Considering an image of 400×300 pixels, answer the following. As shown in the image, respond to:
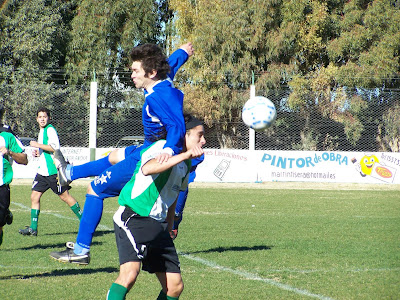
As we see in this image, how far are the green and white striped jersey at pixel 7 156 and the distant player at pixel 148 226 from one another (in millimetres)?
2933

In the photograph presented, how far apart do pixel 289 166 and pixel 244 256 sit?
14.5 metres

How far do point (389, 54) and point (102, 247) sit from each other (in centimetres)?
2589

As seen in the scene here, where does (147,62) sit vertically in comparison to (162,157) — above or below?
above

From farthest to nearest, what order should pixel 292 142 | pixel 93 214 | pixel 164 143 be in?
pixel 292 142
pixel 93 214
pixel 164 143

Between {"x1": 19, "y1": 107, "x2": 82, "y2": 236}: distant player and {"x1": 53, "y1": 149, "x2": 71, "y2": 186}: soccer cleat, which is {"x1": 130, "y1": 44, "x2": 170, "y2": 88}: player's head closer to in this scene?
{"x1": 53, "y1": 149, "x2": 71, "y2": 186}: soccer cleat

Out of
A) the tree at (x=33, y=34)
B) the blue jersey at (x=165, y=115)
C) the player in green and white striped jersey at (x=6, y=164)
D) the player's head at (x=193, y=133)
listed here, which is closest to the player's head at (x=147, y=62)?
the blue jersey at (x=165, y=115)

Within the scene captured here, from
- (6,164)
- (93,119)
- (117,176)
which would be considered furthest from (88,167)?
(93,119)

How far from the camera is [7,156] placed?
644cm

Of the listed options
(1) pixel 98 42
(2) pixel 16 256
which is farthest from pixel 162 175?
(1) pixel 98 42

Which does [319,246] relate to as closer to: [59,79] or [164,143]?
[164,143]

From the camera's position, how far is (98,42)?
3341 centimetres

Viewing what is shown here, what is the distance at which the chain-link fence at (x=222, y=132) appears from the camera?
71.4 ft

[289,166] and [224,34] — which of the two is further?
[224,34]

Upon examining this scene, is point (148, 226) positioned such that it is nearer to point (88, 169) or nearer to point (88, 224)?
point (88, 224)
